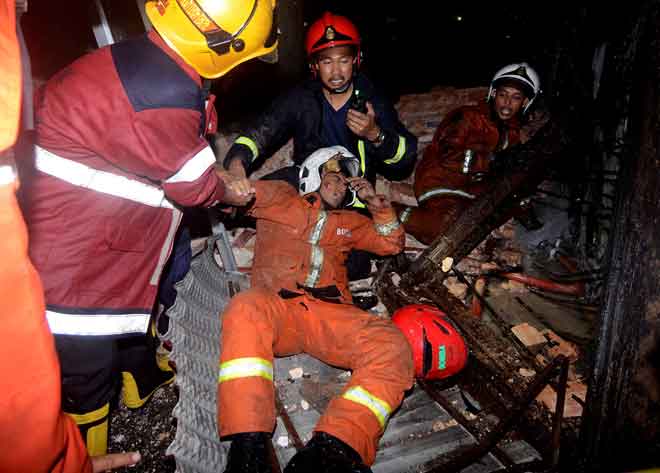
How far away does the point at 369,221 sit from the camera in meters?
3.75

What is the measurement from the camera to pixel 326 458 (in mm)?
2107

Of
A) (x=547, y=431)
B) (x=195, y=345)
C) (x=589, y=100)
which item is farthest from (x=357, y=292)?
(x=589, y=100)

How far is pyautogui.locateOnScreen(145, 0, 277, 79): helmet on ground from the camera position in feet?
6.91

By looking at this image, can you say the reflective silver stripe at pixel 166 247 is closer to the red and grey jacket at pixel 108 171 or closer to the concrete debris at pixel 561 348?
the red and grey jacket at pixel 108 171

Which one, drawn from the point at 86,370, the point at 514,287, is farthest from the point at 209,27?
the point at 514,287

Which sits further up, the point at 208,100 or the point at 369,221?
the point at 208,100

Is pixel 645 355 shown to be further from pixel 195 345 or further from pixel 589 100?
pixel 589 100

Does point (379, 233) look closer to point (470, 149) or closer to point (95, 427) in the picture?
point (470, 149)

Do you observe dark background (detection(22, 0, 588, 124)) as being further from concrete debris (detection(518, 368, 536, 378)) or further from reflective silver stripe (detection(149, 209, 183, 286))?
concrete debris (detection(518, 368, 536, 378))

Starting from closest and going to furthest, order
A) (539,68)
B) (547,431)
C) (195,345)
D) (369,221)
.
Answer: (547,431) → (195,345) → (369,221) → (539,68)

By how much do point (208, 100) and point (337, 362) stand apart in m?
2.03

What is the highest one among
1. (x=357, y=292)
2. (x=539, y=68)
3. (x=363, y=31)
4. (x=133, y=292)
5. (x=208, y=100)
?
(x=363, y=31)

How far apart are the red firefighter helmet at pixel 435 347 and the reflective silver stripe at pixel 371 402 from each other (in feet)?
1.83

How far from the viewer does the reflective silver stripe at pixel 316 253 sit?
134 inches
